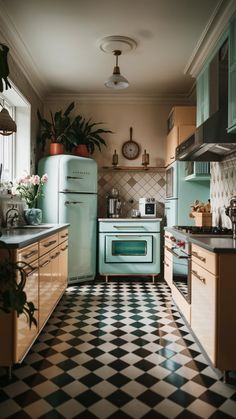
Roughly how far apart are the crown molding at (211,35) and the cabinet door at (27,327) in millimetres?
2407

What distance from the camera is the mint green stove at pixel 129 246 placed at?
4.36 meters

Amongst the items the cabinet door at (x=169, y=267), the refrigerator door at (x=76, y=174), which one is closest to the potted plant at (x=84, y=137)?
the refrigerator door at (x=76, y=174)

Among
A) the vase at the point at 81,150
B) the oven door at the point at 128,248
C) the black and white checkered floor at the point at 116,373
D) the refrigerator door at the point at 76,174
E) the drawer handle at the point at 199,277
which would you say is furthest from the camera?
the vase at the point at 81,150

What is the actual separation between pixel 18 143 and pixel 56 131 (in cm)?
60

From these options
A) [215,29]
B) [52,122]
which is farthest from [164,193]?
[215,29]

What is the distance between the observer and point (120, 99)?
492 centimetres

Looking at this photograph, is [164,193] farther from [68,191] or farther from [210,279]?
[210,279]

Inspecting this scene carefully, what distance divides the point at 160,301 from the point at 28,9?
9.72 ft

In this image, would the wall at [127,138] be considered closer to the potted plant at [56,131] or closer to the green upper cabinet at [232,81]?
the potted plant at [56,131]

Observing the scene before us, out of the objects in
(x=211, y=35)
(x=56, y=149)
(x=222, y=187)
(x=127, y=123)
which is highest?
(x=211, y=35)

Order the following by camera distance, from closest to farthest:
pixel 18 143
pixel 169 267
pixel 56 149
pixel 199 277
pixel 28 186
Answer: pixel 199 277 < pixel 169 267 < pixel 28 186 < pixel 18 143 < pixel 56 149

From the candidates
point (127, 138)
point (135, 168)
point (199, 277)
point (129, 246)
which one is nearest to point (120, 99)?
point (127, 138)

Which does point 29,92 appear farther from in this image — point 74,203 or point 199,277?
point 199,277

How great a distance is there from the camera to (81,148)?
14.9 feet
